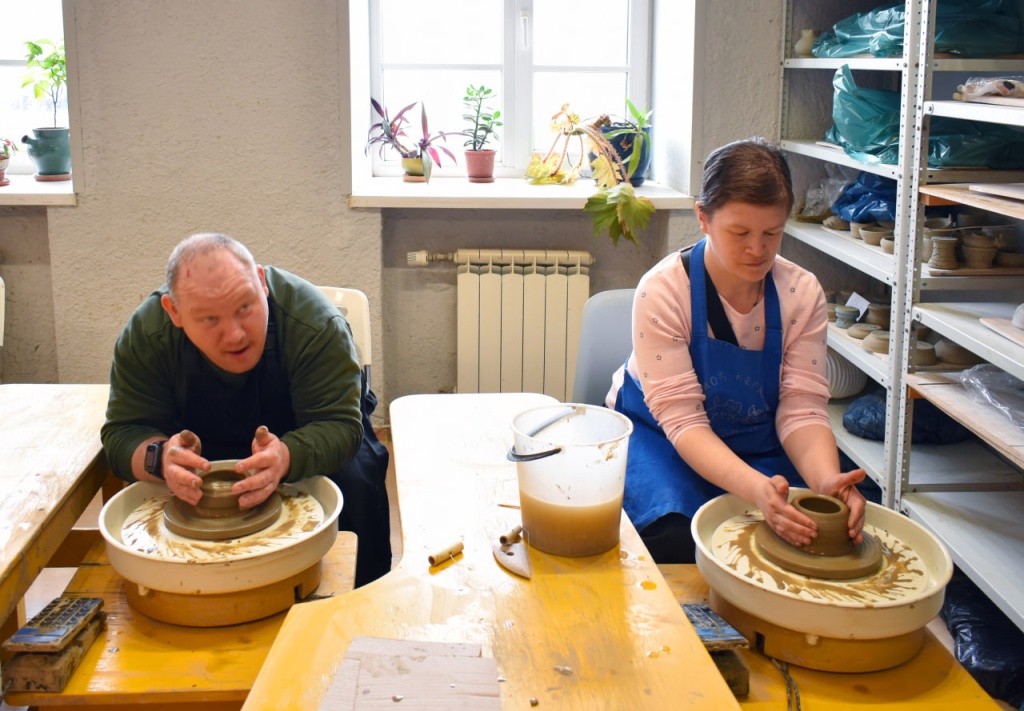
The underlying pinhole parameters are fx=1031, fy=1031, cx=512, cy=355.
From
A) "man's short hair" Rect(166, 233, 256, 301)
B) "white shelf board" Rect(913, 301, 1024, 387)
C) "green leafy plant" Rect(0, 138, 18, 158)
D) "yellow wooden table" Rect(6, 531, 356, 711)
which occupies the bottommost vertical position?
"yellow wooden table" Rect(6, 531, 356, 711)

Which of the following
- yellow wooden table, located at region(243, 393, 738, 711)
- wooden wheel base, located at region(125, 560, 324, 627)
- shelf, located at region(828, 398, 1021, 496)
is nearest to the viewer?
yellow wooden table, located at region(243, 393, 738, 711)

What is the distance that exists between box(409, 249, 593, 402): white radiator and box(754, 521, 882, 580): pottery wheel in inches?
89.8

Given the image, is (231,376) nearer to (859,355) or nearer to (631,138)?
(859,355)

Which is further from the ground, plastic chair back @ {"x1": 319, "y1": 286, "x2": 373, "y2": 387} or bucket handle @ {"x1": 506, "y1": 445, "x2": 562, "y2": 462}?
plastic chair back @ {"x1": 319, "y1": 286, "x2": 373, "y2": 387}

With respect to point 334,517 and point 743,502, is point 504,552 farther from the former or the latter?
point 743,502

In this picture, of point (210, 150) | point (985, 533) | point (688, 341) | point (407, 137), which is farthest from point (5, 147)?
point (985, 533)

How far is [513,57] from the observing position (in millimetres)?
3807

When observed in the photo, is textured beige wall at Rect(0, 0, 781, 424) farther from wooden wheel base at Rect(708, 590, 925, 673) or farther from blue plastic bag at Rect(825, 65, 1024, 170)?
wooden wheel base at Rect(708, 590, 925, 673)

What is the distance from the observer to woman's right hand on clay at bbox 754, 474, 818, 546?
1.38 metres

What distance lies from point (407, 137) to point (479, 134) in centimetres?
27

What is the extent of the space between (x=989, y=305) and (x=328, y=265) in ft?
6.69

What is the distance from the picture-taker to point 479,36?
381 cm

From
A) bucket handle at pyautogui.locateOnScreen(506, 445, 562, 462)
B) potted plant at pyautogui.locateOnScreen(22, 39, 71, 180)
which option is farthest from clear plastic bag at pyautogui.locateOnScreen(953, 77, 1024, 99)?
potted plant at pyautogui.locateOnScreen(22, 39, 71, 180)

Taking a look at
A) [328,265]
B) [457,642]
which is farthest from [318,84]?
[457,642]
